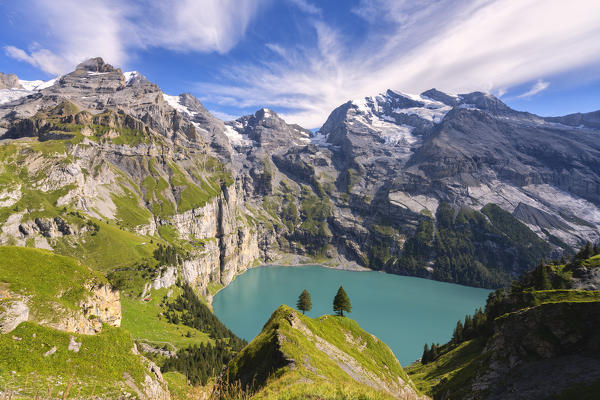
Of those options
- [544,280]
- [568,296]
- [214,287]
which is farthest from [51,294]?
[214,287]

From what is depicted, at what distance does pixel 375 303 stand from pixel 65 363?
140 meters

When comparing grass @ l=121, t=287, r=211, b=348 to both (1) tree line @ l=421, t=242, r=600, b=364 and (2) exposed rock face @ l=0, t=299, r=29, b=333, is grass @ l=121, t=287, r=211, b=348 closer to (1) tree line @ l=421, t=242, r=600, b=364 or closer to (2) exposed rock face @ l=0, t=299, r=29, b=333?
(2) exposed rock face @ l=0, t=299, r=29, b=333

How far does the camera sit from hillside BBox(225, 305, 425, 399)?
18688 mm

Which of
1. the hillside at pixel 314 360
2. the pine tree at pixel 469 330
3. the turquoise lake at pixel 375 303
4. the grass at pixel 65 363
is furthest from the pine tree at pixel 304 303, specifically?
the turquoise lake at pixel 375 303

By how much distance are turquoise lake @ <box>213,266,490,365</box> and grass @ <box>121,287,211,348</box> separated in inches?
1182

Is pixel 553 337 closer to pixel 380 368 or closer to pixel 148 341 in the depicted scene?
pixel 380 368

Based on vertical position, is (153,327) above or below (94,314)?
below

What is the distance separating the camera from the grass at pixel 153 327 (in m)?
68.8

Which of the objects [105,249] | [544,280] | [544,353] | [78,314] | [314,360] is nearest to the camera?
[544,353]

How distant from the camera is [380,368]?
3297 cm

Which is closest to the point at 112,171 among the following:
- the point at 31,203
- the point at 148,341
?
the point at 31,203

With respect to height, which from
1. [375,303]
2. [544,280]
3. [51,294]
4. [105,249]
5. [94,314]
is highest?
[51,294]

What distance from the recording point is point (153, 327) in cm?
7412

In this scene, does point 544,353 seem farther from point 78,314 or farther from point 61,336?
point 78,314
